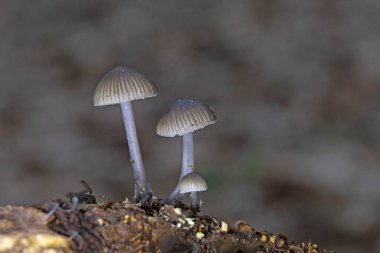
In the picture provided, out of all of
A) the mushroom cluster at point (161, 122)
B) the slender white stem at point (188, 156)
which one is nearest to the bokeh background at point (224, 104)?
the slender white stem at point (188, 156)

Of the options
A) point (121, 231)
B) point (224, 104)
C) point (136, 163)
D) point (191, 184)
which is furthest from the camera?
point (224, 104)

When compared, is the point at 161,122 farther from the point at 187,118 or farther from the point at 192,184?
the point at 192,184

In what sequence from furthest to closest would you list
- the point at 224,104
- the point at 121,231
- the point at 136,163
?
the point at 224,104
the point at 136,163
the point at 121,231

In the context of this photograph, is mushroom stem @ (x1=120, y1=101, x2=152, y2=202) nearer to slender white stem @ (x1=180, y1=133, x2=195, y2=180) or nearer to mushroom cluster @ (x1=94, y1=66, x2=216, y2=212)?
mushroom cluster @ (x1=94, y1=66, x2=216, y2=212)

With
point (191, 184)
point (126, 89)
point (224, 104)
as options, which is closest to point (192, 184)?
point (191, 184)

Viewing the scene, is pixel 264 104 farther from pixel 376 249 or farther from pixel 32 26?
pixel 32 26

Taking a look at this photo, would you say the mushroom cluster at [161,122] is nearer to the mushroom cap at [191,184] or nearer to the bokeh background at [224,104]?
the mushroom cap at [191,184]
